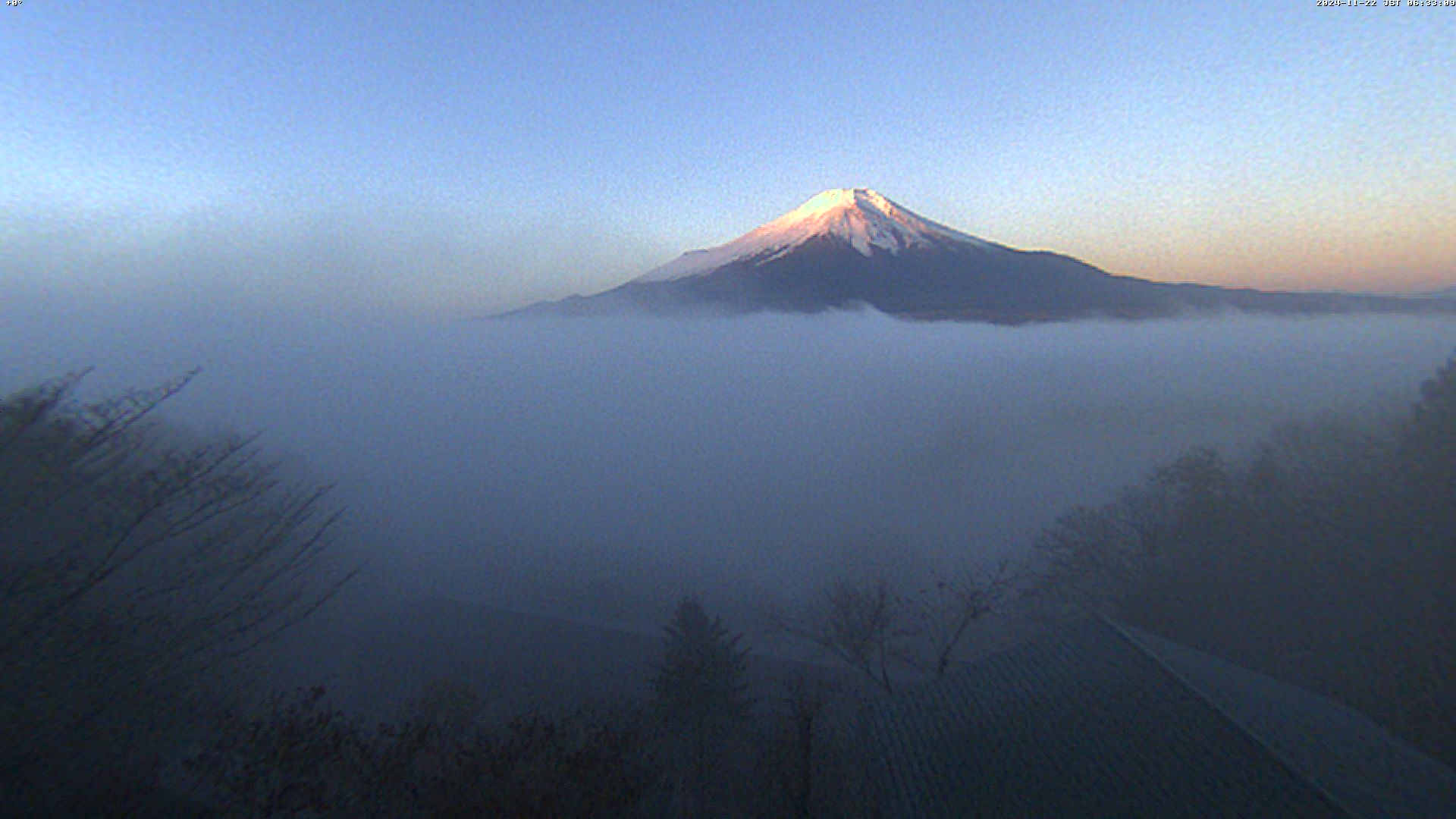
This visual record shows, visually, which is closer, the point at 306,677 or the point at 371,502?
the point at 306,677

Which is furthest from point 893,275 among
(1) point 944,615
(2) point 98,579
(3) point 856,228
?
(2) point 98,579

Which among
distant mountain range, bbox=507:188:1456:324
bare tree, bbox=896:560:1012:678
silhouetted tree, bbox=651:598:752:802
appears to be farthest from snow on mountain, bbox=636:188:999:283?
silhouetted tree, bbox=651:598:752:802

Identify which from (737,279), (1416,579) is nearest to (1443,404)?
(1416,579)

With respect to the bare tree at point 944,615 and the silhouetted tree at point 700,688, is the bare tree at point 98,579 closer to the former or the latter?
the silhouetted tree at point 700,688

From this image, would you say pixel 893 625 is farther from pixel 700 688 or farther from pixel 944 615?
pixel 700 688

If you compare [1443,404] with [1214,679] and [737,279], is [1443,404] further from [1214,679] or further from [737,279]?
[737,279]

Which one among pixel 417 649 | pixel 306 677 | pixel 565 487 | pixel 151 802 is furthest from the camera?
pixel 565 487
